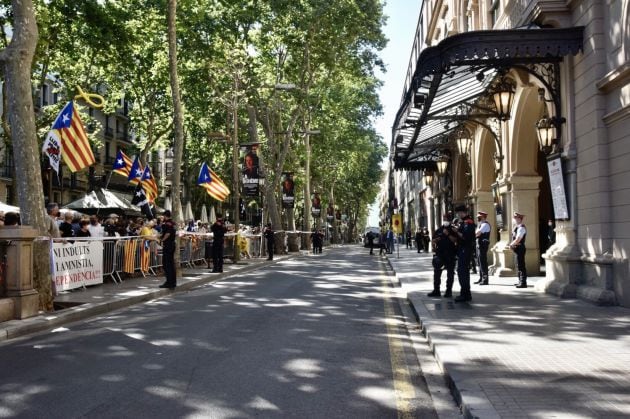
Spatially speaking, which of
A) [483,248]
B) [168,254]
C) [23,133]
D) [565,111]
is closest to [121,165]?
[168,254]

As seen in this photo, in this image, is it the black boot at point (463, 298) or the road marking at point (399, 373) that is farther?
the black boot at point (463, 298)

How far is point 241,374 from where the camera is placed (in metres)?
6.09

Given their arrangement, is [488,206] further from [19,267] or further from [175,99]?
[19,267]

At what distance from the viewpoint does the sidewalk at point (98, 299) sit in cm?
906

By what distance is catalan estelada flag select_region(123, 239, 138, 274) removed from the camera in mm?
16453

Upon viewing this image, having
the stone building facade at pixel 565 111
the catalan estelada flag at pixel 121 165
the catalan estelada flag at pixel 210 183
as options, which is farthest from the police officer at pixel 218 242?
the catalan estelada flag at pixel 121 165

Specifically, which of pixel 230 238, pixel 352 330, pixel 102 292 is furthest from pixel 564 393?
pixel 230 238

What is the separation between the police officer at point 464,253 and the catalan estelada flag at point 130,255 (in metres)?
8.97

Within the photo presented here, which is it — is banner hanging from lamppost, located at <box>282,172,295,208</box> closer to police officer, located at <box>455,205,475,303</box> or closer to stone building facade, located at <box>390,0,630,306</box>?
stone building facade, located at <box>390,0,630,306</box>

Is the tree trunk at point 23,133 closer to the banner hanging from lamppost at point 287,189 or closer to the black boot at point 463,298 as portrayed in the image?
the black boot at point 463,298

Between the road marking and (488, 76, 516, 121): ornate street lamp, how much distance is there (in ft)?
26.7

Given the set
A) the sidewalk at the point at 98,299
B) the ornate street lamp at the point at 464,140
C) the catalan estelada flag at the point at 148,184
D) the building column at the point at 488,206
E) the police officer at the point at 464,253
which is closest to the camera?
the sidewalk at the point at 98,299

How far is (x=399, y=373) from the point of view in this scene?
6.31m

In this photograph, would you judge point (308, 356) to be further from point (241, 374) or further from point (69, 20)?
point (69, 20)
